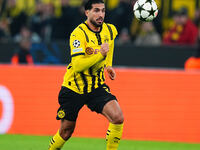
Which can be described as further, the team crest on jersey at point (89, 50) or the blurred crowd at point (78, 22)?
the blurred crowd at point (78, 22)

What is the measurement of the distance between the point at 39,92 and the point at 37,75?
0.32 meters

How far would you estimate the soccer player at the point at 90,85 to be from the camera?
7.14 metres

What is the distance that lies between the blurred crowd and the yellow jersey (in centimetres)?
650

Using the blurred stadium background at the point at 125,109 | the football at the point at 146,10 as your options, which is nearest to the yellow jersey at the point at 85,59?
the football at the point at 146,10

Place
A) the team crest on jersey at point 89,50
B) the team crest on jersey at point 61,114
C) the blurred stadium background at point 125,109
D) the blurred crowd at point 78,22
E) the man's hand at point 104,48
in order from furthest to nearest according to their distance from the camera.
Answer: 1. the blurred crowd at point 78,22
2. the blurred stadium background at point 125,109
3. the team crest on jersey at point 61,114
4. the team crest on jersey at point 89,50
5. the man's hand at point 104,48

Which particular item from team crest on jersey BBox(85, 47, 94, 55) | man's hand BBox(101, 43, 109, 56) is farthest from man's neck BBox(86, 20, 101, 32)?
man's hand BBox(101, 43, 109, 56)

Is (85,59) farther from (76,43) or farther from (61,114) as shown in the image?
(61,114)

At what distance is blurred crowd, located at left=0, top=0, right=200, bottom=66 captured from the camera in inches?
554

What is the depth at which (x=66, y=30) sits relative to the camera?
1477 centimetres

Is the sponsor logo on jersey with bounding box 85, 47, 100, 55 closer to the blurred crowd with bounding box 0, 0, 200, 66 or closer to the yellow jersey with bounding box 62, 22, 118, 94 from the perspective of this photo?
the yellow jersey with bounding box 62, 22, 118, 94

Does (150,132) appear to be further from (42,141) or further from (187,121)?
(42,141)

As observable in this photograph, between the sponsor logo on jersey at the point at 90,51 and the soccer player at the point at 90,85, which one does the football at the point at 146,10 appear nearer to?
the soccer player at the point at 90,85

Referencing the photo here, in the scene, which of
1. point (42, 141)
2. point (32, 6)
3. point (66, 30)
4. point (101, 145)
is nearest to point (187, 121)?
point (101, 145)

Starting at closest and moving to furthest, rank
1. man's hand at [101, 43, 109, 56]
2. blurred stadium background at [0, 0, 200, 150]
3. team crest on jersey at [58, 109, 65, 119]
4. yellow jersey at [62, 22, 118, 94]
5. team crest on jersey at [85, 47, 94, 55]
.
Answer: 1. man's hand at [101, 43, 109, 56]
2. yellow jersey at [62, 22, 118, 94]
3. team crest on jersey at [85, 47, 94, 55]
4. team crest on jersey at [58, 109, 65, 119]
5. blurred stadium background at [0, 0, 200, 150]
